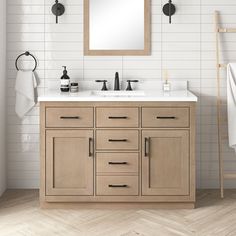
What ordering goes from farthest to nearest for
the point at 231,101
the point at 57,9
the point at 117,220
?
the point at 57,9, the point at 231,101, the point at 117,220

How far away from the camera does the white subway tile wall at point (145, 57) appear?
16.3ft

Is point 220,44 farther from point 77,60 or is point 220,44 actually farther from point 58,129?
point 58,129

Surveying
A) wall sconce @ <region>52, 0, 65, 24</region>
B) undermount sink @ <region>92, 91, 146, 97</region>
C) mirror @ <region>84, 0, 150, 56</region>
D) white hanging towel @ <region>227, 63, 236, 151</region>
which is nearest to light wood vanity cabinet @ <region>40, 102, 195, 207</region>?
undermount sink @ <region>92, 91, 146, 97</region>

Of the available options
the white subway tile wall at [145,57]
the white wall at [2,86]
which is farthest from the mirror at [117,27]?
the white wall at [2,86]

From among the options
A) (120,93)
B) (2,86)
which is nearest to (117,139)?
(120,93)

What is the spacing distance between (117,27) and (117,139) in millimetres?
1093

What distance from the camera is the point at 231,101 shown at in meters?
4.80

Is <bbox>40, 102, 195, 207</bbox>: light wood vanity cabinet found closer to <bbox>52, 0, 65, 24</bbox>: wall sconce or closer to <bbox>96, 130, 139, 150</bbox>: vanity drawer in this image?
<bbox>96, 130, 139, 150</bbox>: vanity drawer

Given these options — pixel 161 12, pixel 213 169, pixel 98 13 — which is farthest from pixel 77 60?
pixel 213 169

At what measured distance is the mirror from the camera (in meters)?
4.92

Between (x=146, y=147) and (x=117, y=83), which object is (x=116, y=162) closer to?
(x=146, y=147)

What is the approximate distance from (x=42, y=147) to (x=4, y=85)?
862 millimetres

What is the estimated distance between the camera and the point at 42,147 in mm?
4414

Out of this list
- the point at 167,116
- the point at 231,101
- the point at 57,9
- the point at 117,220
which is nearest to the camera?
the point at 117,220
